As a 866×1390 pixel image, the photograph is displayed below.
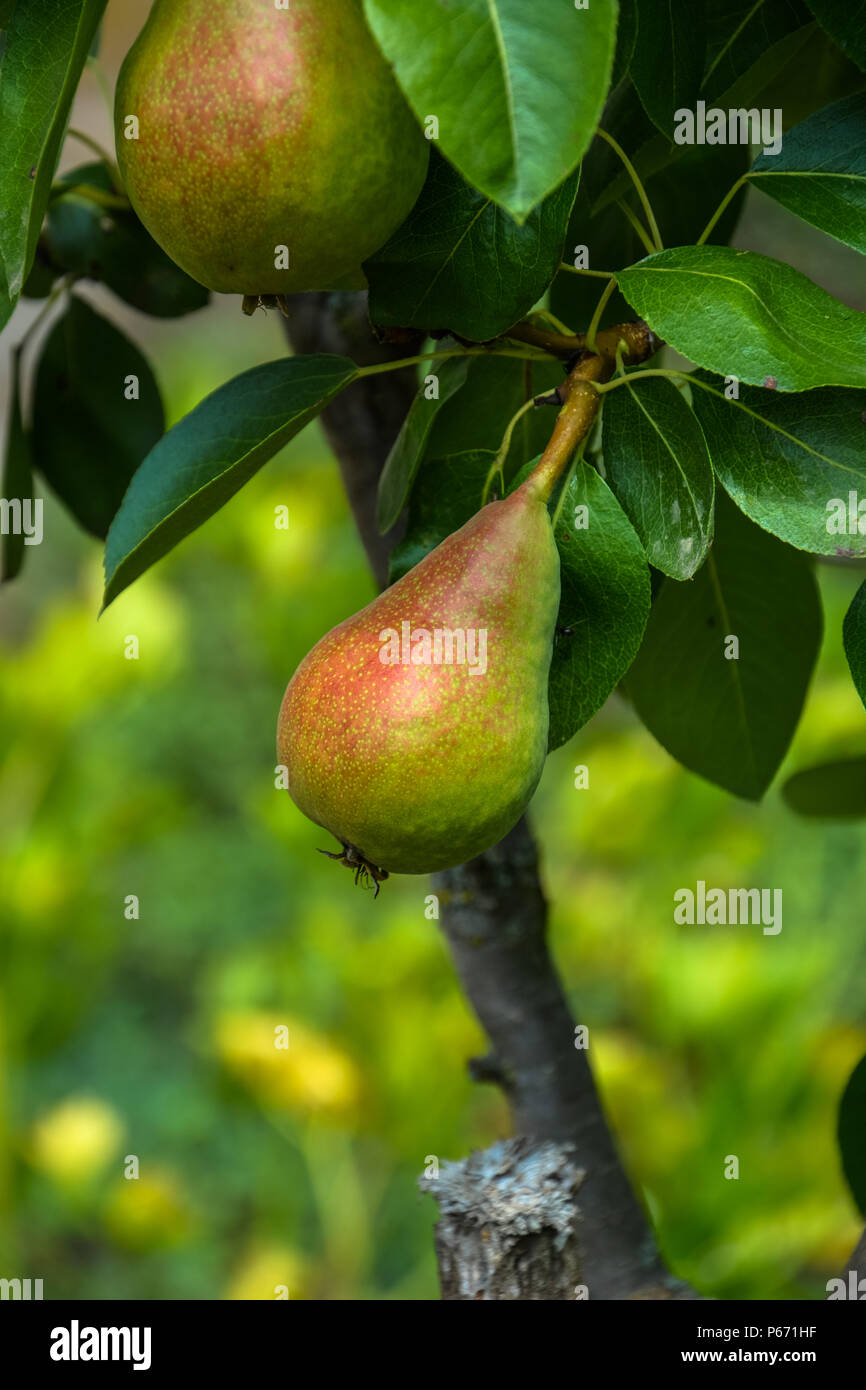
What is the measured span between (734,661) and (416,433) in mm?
164

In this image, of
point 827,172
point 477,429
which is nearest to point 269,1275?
point 477,429

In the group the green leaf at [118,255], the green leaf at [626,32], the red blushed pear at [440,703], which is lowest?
the red blushed pear at [440,703]

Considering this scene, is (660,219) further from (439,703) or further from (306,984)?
(306,984)

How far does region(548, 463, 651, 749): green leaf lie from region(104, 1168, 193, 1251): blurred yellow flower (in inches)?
35.6

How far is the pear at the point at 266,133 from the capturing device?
0.28 meters

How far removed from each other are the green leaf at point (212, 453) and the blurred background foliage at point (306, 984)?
68 cm

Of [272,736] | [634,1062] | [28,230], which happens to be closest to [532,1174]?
[28,230]

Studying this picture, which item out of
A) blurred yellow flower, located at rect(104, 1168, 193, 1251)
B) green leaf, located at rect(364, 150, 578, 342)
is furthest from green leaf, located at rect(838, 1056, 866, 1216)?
blurred yellow flower, located at rect(104, 1168, 193, 1251)

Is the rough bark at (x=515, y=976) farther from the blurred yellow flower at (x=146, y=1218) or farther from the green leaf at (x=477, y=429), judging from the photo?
the blurred yellow flower at (x=146, y=1218)

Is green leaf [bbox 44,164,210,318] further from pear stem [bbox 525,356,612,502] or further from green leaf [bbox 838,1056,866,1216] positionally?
green leaf [bbox 838,1056,866,1216]

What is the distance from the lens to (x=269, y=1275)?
112 centimetres

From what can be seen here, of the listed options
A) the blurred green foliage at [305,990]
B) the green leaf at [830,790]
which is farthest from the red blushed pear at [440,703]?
the blurred green foliage at [305,990]

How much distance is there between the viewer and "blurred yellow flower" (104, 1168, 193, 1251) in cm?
110
